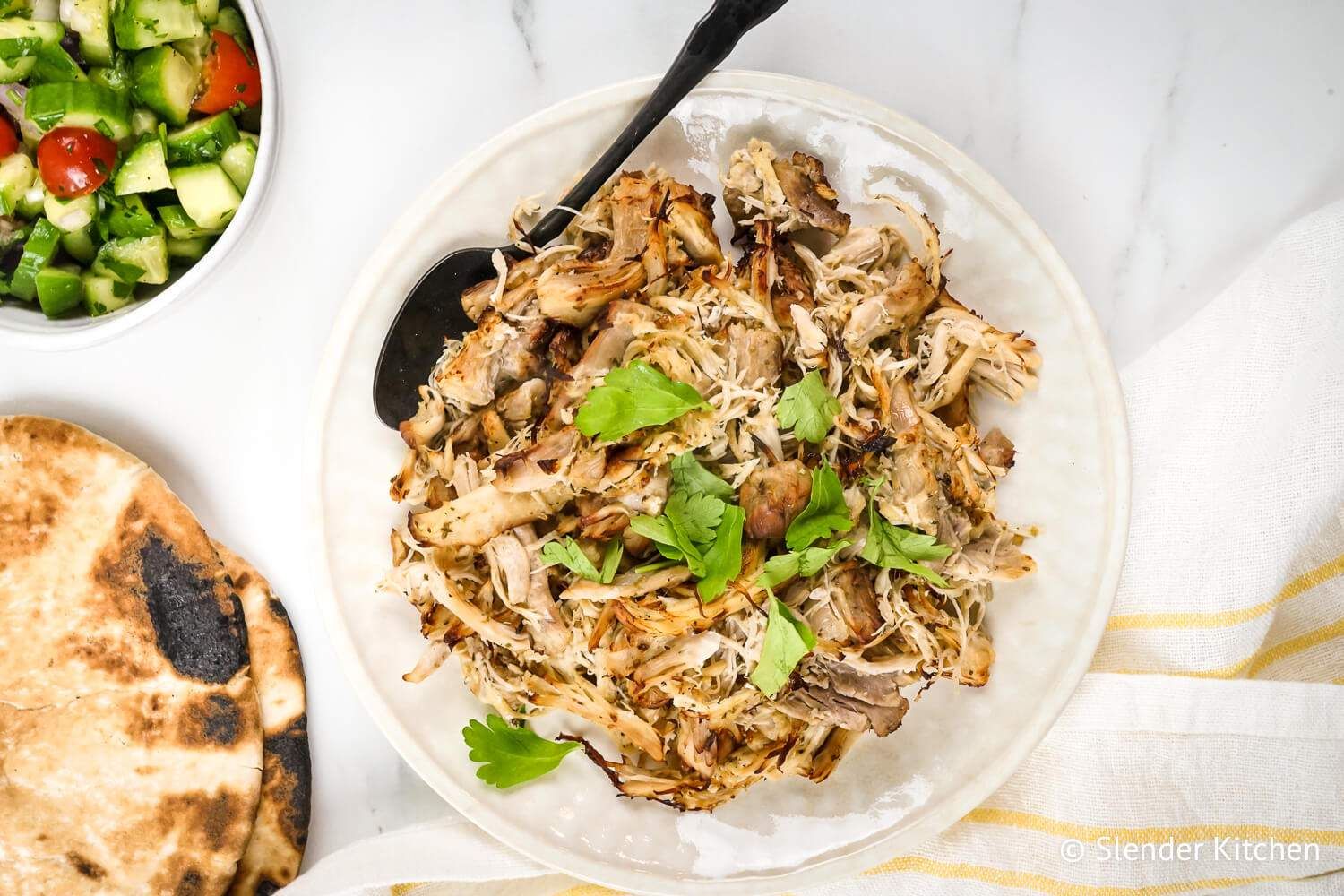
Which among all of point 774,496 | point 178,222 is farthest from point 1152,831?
point 178,222

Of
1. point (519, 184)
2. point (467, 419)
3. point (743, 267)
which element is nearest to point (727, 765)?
point (467, 419)

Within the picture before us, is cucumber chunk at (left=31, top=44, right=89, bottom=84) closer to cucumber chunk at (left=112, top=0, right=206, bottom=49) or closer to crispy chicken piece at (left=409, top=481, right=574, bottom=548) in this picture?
cucumber chunk at (left=112, top=0, right=206, bottom=49)

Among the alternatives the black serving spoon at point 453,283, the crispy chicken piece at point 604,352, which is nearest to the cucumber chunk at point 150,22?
the black serving spoon at point 453,283

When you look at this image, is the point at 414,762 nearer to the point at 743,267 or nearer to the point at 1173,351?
the point at 743,267

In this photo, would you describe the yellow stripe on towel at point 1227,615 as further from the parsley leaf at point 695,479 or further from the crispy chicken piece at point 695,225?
the crispy chicken piece at point 695,225

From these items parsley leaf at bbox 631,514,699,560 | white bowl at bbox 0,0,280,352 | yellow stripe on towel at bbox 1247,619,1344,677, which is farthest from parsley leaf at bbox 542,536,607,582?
yellow stripe on towel at bbox 1247,619,1344,677
